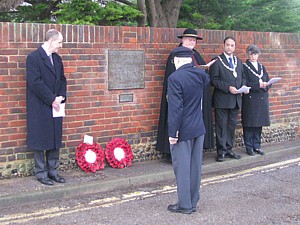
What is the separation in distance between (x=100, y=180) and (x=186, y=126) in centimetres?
182

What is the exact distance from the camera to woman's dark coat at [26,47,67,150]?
21.5 feet

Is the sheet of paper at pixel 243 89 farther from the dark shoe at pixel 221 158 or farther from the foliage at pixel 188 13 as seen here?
the foliage at pixel 188 13

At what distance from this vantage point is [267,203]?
643cm

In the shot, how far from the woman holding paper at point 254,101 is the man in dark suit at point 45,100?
347 centimetres

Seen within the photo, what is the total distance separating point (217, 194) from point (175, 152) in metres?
1.25

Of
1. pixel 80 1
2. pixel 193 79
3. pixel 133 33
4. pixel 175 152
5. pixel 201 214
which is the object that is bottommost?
pixel 201 214

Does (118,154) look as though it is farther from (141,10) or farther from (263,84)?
(141,10)

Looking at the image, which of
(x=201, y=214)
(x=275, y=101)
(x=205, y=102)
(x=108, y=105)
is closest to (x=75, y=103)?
(x=108, y=105)

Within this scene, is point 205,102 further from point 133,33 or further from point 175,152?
point 175,152

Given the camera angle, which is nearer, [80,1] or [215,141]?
[215,141]

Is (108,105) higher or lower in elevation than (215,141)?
higher

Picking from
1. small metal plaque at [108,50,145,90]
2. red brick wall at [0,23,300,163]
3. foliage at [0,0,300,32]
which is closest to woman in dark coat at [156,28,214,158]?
red brick wall at [0,23,300,163]

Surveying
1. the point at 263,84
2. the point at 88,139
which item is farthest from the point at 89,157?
the point at 263,84

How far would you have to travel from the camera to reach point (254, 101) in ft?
29.4
